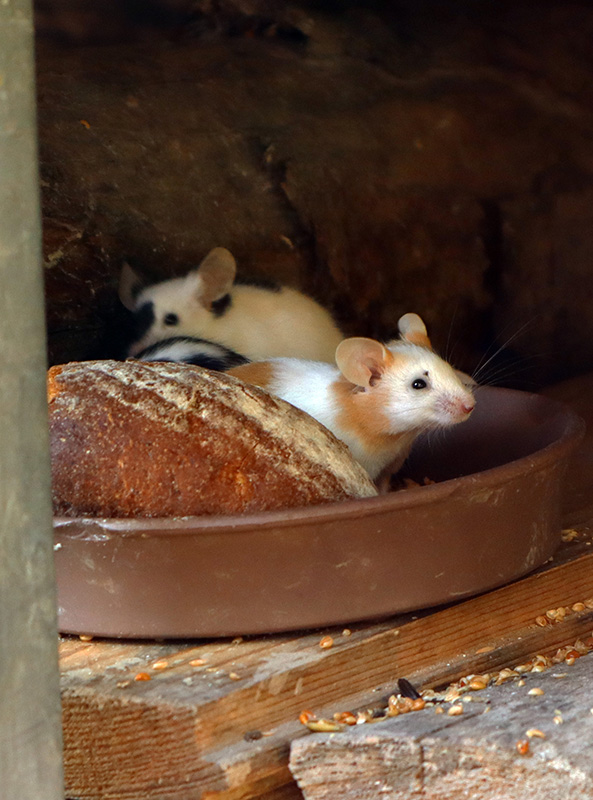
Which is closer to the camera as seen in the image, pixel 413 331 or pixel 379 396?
pixel 379 396

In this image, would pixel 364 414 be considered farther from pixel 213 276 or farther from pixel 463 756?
pixel 463 756

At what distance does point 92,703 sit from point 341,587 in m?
0.40

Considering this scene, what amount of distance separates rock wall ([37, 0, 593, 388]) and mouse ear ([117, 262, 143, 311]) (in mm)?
81

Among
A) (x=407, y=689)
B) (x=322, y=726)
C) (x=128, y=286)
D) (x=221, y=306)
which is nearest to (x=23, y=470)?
(x=322, y=726)

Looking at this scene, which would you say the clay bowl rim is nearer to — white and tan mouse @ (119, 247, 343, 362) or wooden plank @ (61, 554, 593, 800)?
wooden plank @ (61, 554, 593, 800)

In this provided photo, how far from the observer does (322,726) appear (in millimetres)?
1542

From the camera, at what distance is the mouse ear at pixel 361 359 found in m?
2.21

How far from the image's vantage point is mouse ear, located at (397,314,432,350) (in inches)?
97.0

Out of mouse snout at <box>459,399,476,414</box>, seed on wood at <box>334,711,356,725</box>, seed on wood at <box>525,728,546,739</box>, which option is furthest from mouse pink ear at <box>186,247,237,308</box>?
seed on wood at <box>525,728,546,739</box>

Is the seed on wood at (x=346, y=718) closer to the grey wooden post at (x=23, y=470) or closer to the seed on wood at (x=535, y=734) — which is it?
the seed on wood at (x=535, y=734)

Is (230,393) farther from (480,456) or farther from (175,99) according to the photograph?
(175,99)

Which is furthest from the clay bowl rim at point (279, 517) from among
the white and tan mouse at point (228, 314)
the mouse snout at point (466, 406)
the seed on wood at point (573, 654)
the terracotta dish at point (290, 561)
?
the white and tan mouse at point (228, 314)

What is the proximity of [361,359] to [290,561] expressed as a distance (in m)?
0.71

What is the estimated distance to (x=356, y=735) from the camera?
1.49 m
